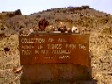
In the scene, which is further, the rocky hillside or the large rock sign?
the rocky hillside

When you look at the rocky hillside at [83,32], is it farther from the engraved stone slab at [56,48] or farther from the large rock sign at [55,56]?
the engraved stone slab at [56,48]

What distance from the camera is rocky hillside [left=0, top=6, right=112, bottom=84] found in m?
8.63

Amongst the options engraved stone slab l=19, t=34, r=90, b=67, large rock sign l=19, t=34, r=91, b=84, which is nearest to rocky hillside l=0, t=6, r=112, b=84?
large rock sign l=19, t=34, r=91, b=84

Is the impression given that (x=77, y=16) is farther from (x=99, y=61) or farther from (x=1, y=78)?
(x=1, y=78)

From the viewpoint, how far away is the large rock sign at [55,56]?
7.50 metres

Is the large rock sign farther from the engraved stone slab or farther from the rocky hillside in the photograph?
the rocky hillside

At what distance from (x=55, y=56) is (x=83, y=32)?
6.16 m

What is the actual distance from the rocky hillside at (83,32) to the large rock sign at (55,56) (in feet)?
2.21

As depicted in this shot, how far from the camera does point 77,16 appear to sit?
1878 centimetres

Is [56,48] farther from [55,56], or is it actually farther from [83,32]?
[83,32]

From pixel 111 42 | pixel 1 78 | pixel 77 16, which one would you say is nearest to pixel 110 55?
pixel 111 42

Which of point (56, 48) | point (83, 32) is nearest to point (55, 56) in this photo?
point (56, 48)

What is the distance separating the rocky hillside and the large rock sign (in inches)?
26.6

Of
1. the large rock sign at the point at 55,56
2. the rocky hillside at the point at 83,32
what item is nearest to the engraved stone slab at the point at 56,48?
the large rock sign at the point at 55,56
